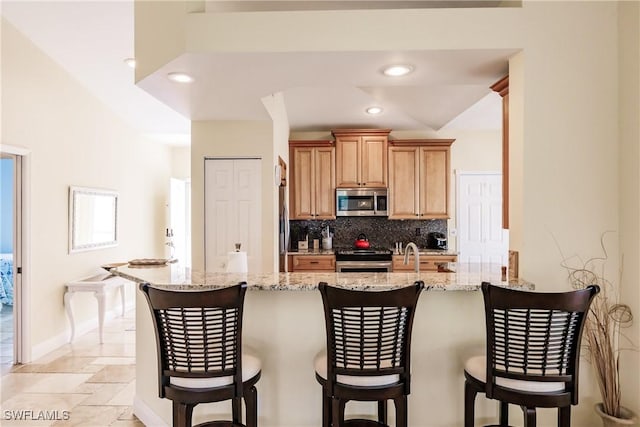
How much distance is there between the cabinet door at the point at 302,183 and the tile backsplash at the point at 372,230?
369 mm

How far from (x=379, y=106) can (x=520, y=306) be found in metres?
3.46

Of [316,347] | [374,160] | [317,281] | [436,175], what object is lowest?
[316,347]

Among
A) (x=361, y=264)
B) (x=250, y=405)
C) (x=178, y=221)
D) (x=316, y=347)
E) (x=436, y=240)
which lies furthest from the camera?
(x=178, y=221)

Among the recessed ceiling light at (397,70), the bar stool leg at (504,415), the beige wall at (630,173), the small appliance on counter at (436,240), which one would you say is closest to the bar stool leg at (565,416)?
the bar stool leg at (504,415)

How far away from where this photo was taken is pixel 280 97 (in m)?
4.44

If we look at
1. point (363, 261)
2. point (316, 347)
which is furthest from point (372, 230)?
point (316, 347)

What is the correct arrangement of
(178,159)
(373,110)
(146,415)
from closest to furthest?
(146,415), (373,110), (178,159)

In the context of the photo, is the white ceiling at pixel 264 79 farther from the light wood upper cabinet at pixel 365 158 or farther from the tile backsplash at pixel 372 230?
the tile backsplash at pixel 372 230

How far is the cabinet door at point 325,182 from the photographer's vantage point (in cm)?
555

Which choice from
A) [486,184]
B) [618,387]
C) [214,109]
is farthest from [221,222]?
[486,184]

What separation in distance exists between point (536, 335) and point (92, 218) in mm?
4960

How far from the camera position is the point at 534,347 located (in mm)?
1809

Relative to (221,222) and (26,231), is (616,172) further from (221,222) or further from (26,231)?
(26,231)

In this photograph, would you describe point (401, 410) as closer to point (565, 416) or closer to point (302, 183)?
point (565, 416)
